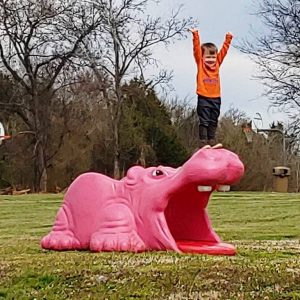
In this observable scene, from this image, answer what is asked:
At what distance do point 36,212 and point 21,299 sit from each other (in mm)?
15069

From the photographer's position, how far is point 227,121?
120ft

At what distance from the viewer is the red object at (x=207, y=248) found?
7770 millimetres

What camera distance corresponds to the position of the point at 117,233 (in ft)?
26.4

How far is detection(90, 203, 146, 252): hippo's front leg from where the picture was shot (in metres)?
7.88

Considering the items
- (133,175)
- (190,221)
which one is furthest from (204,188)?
(133,175)

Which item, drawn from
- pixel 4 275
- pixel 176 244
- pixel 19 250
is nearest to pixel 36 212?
pixel 19 250

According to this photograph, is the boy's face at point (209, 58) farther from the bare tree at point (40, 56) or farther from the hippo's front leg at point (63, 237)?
the bare tree at point (40, 56)

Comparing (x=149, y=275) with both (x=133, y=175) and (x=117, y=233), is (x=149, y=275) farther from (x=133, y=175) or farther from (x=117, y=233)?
(x=133, y=175)

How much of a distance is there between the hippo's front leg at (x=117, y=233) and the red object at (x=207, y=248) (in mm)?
467

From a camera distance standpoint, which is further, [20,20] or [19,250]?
[20,20]

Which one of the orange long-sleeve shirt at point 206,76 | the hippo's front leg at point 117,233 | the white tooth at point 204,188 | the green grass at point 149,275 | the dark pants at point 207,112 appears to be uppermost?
the orange long-sleeve shirt at point 206,76

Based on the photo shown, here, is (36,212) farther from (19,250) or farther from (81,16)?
(81,16)

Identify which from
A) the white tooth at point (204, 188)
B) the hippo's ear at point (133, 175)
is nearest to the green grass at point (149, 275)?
the white tooth at point (204, 188)

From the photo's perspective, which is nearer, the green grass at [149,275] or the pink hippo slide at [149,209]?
the green grass at [149,275]
